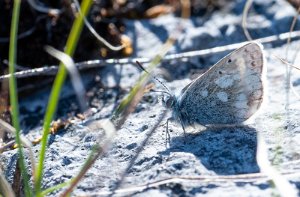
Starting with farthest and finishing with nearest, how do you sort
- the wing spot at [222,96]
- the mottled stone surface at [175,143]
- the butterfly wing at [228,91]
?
the wing spot at [222,96] < the butterfly wing at [228,91] < the mottled stone surface at [175,143]

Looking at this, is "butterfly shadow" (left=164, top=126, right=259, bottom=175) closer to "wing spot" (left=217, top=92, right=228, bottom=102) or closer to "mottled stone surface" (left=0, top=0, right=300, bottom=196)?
"mottled stone surface" (left=0, top=0, right=300, bottom=196)

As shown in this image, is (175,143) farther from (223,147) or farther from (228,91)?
(228,91)

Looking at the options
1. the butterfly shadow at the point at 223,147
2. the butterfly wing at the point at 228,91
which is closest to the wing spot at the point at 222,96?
the butterfly wing at the point at 228,91

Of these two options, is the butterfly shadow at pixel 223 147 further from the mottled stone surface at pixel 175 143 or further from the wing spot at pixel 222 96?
the wing spot at pixel 222 96

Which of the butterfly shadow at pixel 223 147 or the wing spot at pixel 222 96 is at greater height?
the wing spot at pixel 222 96

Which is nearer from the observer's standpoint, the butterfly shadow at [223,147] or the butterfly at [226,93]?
the butterfly shadow at [223,147]

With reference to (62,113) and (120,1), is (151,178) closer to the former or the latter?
(62,113)

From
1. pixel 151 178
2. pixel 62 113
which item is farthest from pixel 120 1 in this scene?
pixel 151 178

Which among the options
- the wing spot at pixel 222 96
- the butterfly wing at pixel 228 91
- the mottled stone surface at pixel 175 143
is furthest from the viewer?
the wing spot at pixel 222 96

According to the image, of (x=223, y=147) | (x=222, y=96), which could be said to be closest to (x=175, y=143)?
(x=223, y=147)
